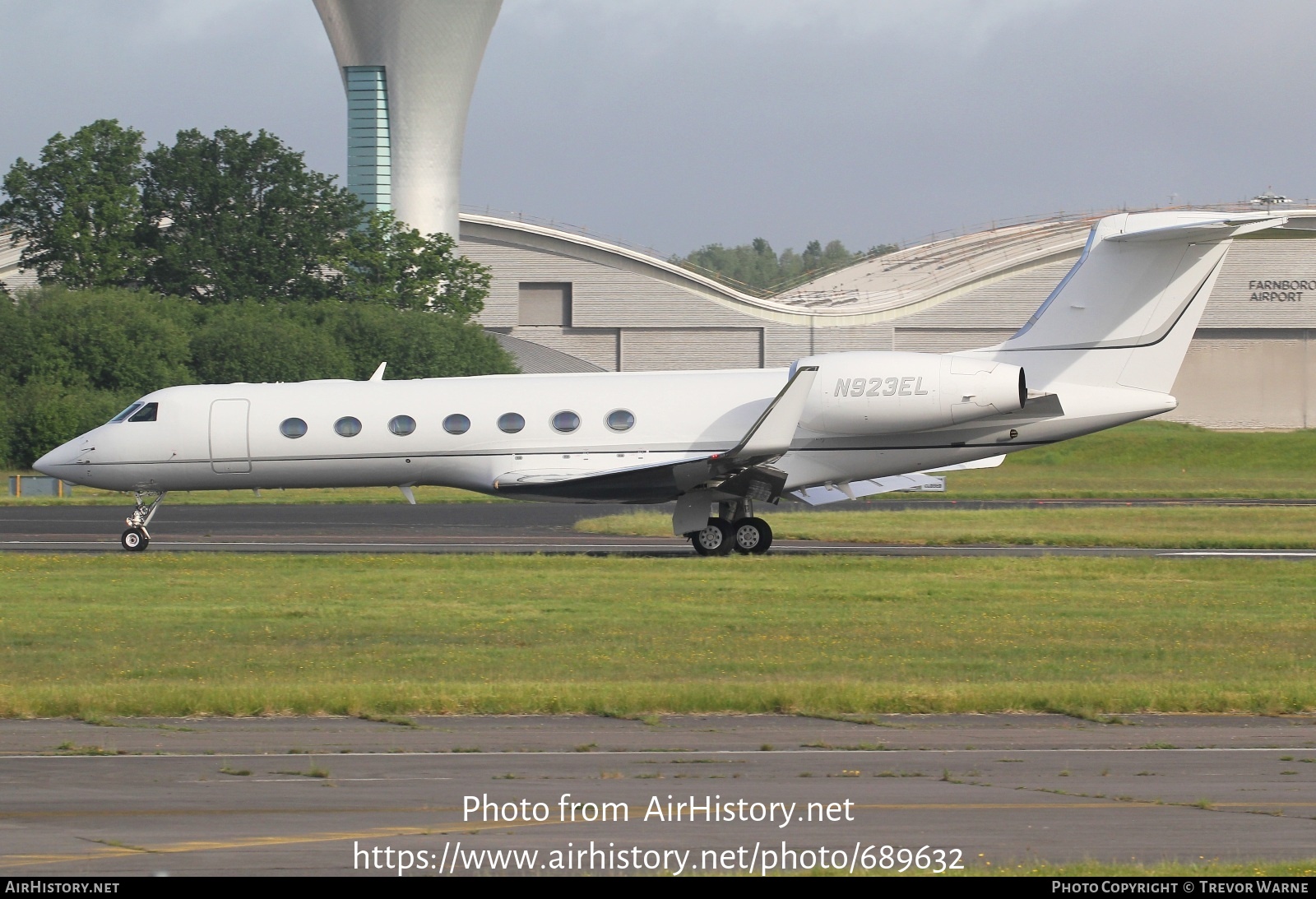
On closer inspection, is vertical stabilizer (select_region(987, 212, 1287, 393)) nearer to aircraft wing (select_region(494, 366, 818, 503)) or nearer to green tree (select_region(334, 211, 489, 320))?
aircraft wing (select_region(494, 366, 818, 503))

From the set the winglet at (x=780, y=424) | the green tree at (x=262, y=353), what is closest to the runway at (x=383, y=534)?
the winglet at (x=780, y=424)

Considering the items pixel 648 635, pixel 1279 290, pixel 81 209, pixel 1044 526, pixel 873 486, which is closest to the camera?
pixel 648 635

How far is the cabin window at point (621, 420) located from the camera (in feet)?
82.6

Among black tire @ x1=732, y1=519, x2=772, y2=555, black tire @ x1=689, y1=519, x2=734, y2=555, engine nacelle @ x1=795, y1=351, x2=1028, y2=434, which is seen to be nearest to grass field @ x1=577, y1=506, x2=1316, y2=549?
black tire @ x1=732, y1=519, x2=772, y2=555

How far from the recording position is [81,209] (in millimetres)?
70188

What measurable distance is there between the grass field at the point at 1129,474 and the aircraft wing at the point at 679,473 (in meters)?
17.1

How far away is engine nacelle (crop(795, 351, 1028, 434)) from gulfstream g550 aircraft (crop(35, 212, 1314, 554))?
3cm

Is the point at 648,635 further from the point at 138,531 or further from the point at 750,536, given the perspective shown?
the point at 138,531

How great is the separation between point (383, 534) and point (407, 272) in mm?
45183

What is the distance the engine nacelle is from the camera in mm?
23812

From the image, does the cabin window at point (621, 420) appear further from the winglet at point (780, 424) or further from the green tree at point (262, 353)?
the green tree at point (262, 353)

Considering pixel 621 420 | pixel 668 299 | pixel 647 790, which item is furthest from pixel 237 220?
pixel 647 790
